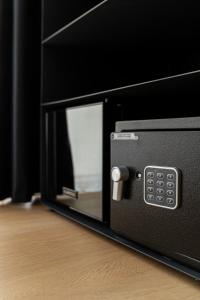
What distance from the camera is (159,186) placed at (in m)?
0.66

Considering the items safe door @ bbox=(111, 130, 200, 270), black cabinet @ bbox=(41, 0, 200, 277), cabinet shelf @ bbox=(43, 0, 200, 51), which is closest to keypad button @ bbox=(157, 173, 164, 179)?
safe door @ bbox=(111, 130, 200, 270)

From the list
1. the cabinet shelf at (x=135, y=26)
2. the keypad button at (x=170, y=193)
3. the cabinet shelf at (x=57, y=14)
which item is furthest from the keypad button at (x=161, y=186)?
the cabinet shelf at (x=57, y=14)

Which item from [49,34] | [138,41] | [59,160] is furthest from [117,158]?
[49,34]

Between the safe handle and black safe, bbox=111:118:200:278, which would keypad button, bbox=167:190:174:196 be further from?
the safe handle

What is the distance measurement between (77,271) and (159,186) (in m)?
0.21

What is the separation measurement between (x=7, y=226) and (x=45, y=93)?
1.47 ft

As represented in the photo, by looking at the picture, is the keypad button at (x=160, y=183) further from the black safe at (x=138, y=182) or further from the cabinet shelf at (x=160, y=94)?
the cabinet shelf at (x=160, y=94)

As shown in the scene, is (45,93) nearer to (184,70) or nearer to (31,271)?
(184,70)

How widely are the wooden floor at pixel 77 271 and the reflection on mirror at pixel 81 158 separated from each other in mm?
87

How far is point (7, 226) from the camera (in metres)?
0.97

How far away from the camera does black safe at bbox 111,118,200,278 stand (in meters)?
0.60

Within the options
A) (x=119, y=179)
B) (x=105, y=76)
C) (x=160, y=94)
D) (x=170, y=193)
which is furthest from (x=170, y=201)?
(x=105, y=76)

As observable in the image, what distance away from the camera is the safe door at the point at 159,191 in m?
0.60

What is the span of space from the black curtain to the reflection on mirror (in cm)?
23
